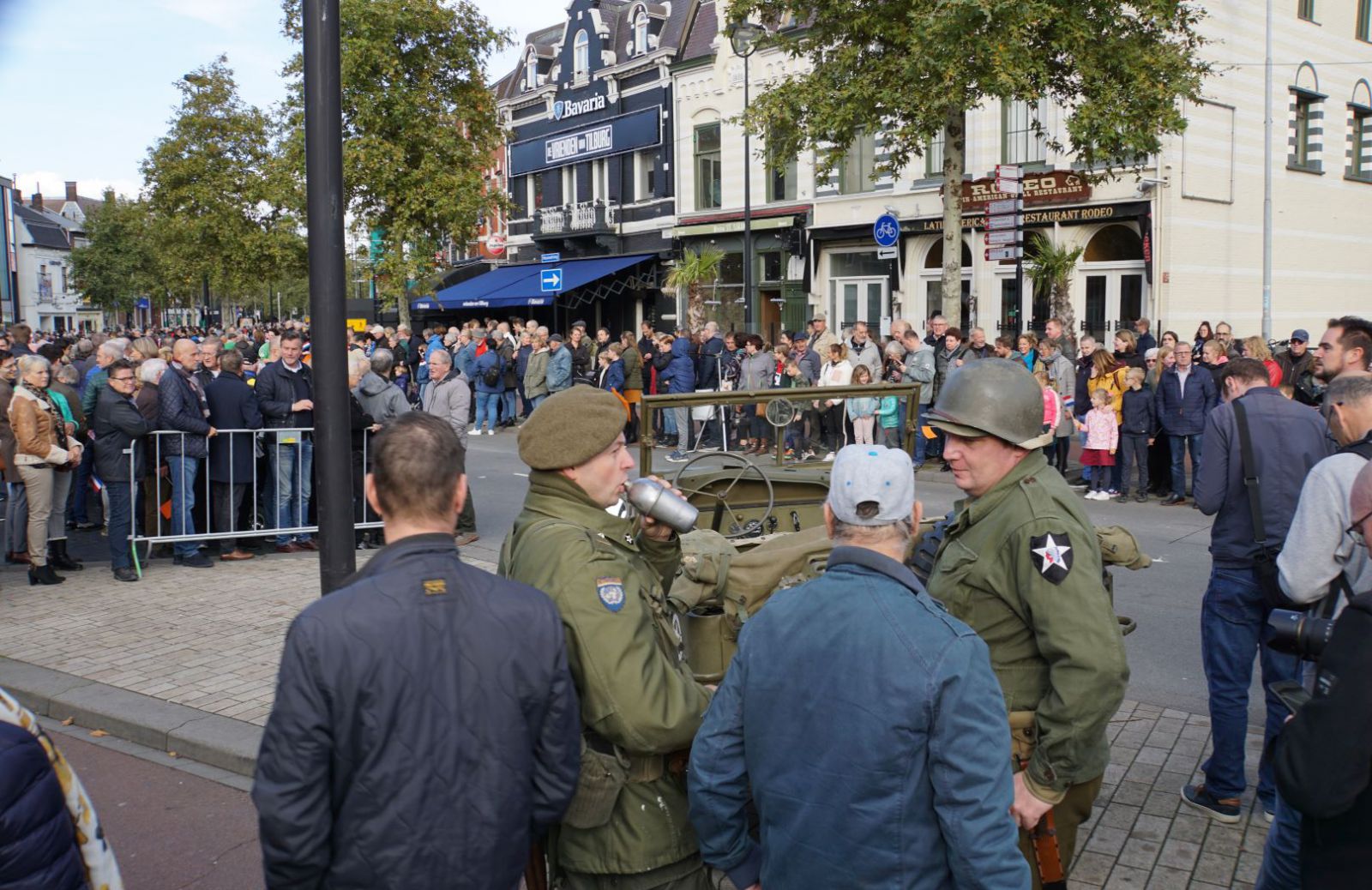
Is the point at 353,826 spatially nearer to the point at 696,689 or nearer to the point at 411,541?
the point at 411,541

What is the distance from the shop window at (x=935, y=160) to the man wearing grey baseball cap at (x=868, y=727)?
72.0 ft

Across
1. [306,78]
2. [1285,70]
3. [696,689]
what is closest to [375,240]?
[1285,70]

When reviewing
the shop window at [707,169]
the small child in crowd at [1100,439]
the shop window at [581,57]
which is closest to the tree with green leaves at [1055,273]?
the small child in crowd at [1100,439]

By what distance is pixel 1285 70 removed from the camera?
75.5 ft

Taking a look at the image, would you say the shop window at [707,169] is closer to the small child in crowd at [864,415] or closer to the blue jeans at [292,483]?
the blue jeans at [292,483]

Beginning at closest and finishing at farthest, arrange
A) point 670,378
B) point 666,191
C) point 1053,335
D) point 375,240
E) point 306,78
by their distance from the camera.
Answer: point 306,78
point 1053,335
point 670,378
point 375,240
point 666,191

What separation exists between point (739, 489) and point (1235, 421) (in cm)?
218

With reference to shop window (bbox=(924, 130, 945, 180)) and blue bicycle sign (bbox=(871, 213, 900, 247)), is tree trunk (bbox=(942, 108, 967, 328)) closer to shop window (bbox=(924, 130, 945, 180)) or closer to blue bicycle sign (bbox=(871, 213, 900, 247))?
blue bicycle sign (bbox=(871, 213, 900, 247))

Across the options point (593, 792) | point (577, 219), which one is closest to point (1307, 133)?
point (577, 219)

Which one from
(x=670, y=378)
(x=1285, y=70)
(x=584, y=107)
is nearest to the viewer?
(x=670, y=378)

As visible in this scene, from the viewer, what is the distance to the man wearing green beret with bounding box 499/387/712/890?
263 cm

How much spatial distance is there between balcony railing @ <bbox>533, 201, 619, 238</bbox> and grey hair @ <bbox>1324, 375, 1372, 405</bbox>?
29215 mm

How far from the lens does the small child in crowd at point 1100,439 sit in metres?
12.5

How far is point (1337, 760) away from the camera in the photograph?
7.59ft
